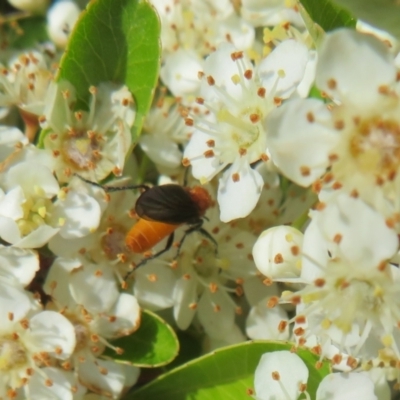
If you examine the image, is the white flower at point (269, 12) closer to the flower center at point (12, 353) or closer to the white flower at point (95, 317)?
the white flower at point (95, 317)

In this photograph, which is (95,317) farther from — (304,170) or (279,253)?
(304,170)

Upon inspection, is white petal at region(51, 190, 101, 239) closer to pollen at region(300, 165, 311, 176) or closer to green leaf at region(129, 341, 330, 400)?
green leaf at region(129, 341, 330, 400)

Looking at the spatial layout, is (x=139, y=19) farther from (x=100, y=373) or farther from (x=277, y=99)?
(x=100, y=373)

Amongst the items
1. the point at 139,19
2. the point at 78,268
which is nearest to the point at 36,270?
the point at 78,268

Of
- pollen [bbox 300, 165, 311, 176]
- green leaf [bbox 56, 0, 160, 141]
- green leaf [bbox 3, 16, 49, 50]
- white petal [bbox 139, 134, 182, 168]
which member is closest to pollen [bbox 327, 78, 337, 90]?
pollen [bbox 300, 165, 311, 176]

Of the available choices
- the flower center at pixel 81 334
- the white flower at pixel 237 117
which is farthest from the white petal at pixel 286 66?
the flower center at pixel 81 334
